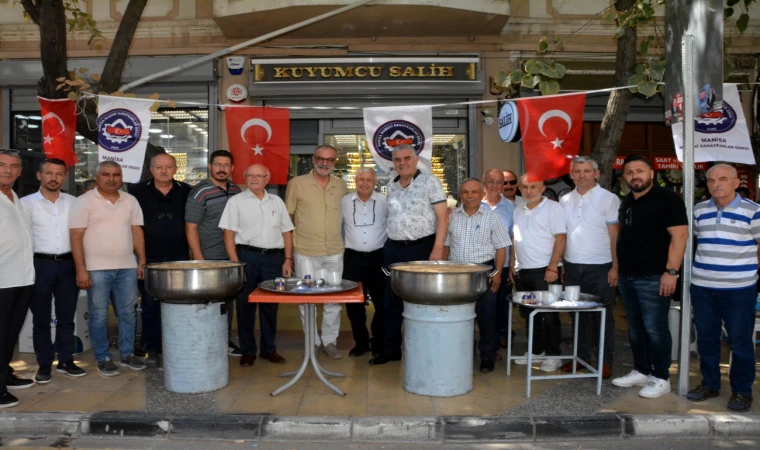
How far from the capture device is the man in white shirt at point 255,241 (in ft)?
19.9

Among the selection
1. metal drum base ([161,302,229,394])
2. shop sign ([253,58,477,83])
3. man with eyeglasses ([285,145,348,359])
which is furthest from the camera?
shop sign ([253,58,477,83])

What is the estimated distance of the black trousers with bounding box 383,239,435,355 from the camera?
613 cm

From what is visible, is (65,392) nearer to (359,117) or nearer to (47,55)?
(47,55)

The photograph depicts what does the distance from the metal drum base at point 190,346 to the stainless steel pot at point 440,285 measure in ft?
5.30

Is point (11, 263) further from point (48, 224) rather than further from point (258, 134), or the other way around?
point (258, 134)

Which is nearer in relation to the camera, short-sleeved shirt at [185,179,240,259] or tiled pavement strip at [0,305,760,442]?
tiled pavement strip at [0,305,760,442]

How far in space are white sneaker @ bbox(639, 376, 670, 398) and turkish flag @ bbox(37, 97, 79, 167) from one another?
6.31 metres

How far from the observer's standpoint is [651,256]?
517 centimetres

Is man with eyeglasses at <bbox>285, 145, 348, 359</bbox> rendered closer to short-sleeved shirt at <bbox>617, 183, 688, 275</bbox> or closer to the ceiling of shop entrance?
short-sleeved shirt at <bbox>617, 183, 688, 275</bbox>

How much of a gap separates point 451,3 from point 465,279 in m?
6.06

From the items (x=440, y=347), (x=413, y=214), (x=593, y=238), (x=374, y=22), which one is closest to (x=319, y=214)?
(x=413, y=214)

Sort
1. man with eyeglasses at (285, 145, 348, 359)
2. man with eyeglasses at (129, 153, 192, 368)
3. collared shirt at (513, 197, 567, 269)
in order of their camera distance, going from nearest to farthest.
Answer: collared shirt at (513, 197, 567, 269) < man with eyeglasses at (129, 153, 192, 368) < man with eyeglasses at (285, 145, 348, 359)

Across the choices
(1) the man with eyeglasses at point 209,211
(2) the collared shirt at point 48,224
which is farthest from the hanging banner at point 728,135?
(2) the collared shirt at point 48,224

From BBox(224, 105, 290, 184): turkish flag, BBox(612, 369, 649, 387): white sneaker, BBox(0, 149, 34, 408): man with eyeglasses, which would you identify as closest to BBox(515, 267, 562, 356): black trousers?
BBox(612, 369, 649, 387): white sneaker
